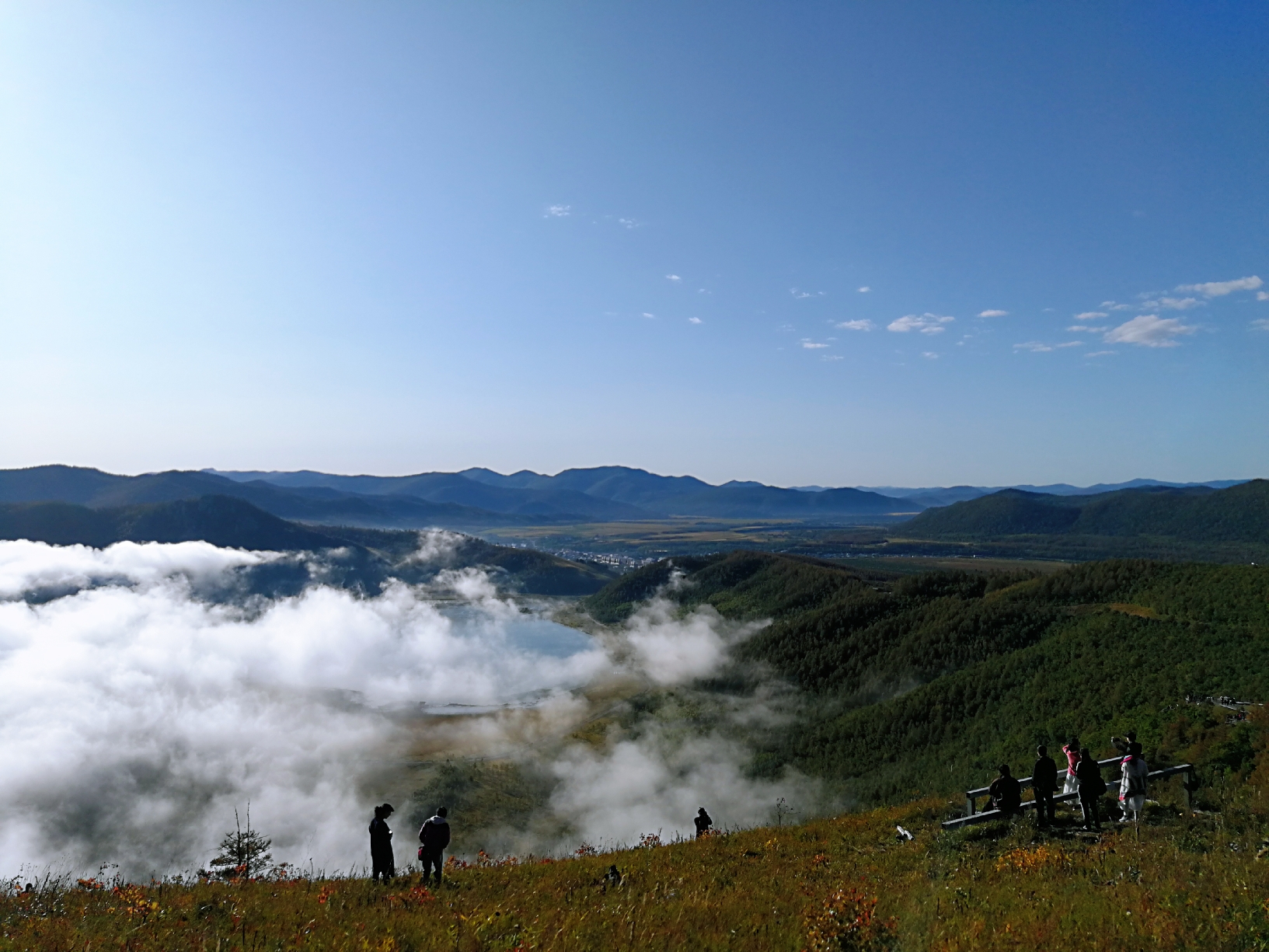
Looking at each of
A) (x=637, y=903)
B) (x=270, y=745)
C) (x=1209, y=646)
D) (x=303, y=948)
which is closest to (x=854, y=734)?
(x=1209, y=646)

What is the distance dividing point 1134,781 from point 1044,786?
8.56ft

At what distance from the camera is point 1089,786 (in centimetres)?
2027

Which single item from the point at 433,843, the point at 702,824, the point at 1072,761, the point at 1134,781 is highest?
the point at 1134,781

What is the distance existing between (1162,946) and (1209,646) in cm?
6199

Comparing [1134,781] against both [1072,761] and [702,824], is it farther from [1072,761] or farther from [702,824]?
[702,824]

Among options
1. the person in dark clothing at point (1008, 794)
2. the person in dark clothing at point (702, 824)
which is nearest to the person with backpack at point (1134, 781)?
the person in dark clothing at point (1008, 794)

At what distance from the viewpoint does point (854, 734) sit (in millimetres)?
87875

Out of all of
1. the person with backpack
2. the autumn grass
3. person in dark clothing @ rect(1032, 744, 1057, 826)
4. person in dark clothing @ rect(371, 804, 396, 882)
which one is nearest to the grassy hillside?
the autumn grass

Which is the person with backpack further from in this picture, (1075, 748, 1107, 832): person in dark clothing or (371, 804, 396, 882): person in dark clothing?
(371, 804, 396, 882): person in dark clothing

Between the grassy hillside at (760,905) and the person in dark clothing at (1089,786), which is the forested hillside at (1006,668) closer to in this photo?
the person in dark clothing at (1089,786)

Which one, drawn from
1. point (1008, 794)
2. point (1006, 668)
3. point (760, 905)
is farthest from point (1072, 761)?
point (1006, 668)

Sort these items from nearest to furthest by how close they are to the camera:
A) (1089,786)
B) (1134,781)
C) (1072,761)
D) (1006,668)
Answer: (1134,781)
(1089,786)
(1072,761)
(1006,668)

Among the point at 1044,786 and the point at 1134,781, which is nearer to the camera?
the point at 1134,781

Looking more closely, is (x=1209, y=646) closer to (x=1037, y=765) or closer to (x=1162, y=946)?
(x=1037, y=765)
